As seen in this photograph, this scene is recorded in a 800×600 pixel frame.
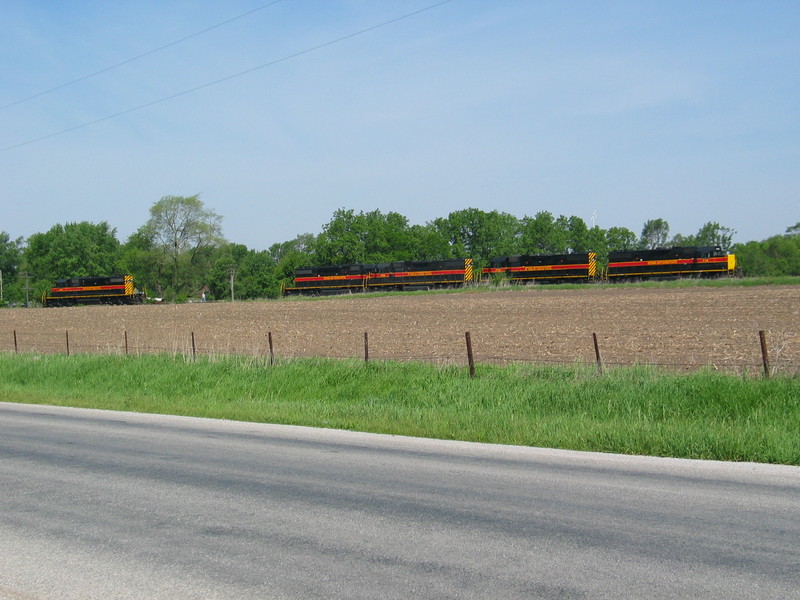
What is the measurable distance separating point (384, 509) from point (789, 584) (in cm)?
346

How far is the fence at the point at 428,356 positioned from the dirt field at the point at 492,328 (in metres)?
0.10

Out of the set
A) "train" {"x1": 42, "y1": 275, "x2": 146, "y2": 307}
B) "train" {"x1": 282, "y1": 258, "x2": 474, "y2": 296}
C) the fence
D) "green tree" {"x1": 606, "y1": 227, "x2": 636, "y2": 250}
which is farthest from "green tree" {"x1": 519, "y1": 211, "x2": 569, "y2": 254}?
the fence

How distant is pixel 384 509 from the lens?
23.4 ft

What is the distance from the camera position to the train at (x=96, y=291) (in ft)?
269

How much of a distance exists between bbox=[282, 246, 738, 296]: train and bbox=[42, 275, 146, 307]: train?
1782 cm

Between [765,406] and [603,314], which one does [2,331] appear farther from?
[765,406]

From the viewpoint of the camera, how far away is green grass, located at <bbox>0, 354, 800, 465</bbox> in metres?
10.4

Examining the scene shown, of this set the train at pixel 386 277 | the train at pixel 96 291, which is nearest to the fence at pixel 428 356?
the train at pixel 386 277

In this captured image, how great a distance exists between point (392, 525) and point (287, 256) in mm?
125677

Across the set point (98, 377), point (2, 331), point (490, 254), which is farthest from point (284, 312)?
point (490, 254)

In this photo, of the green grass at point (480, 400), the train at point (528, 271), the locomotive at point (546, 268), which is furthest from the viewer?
the locomotive at point (546, 268)

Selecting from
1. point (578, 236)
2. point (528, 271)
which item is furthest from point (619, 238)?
point (528, 271)

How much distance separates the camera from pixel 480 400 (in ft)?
47.2

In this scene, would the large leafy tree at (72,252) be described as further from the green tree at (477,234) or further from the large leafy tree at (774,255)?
the large leafy tree at (774,255)
